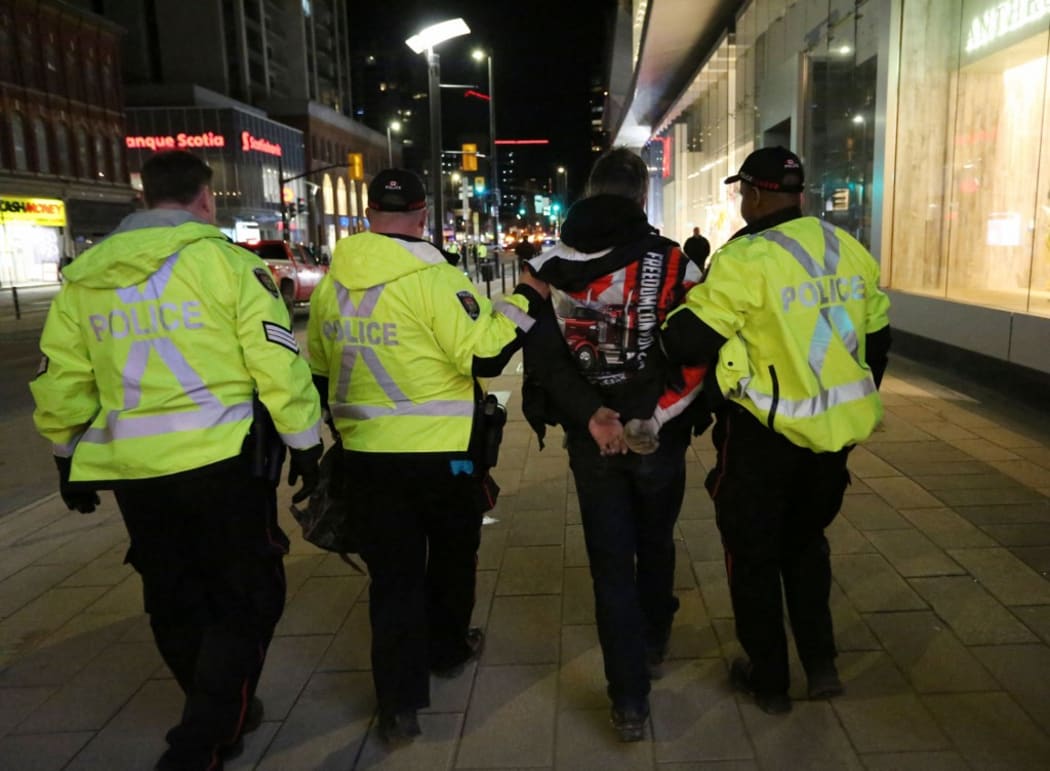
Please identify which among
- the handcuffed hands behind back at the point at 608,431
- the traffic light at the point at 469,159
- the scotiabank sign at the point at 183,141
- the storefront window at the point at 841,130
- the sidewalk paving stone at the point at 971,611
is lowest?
the sidewalk paving stone at the point at 971,611

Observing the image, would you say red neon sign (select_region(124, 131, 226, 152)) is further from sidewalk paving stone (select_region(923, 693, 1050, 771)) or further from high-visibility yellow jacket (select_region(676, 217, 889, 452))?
sidewalk paving stone (select_region(923, 693, 1050, 771))

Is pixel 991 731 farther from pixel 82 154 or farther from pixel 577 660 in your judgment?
pixel 82 154

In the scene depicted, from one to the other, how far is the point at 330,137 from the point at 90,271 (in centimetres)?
8714

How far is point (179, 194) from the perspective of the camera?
270cm

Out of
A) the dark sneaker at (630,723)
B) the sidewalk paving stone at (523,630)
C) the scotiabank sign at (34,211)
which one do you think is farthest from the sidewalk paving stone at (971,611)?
the scotiabank sign at (34,211)

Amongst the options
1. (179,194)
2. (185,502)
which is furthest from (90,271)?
(185,502)

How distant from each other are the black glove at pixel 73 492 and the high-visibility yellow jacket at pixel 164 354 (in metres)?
0.09

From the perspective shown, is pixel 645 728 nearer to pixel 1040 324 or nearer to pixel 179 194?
pixel 179 194

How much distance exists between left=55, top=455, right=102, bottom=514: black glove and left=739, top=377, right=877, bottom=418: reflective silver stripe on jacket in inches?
85.3

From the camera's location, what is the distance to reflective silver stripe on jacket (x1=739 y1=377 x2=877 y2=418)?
8.75 ft

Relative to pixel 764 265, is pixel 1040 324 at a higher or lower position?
lower

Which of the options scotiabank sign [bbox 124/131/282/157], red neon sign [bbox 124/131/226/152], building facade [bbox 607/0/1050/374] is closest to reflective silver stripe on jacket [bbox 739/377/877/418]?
building facade [bbox 607/0/1050/374]

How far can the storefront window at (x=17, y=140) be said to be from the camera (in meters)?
40.8

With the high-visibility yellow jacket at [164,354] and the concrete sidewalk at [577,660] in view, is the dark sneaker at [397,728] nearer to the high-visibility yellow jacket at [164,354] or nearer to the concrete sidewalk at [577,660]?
the concrete sidewalk at [577,660]
